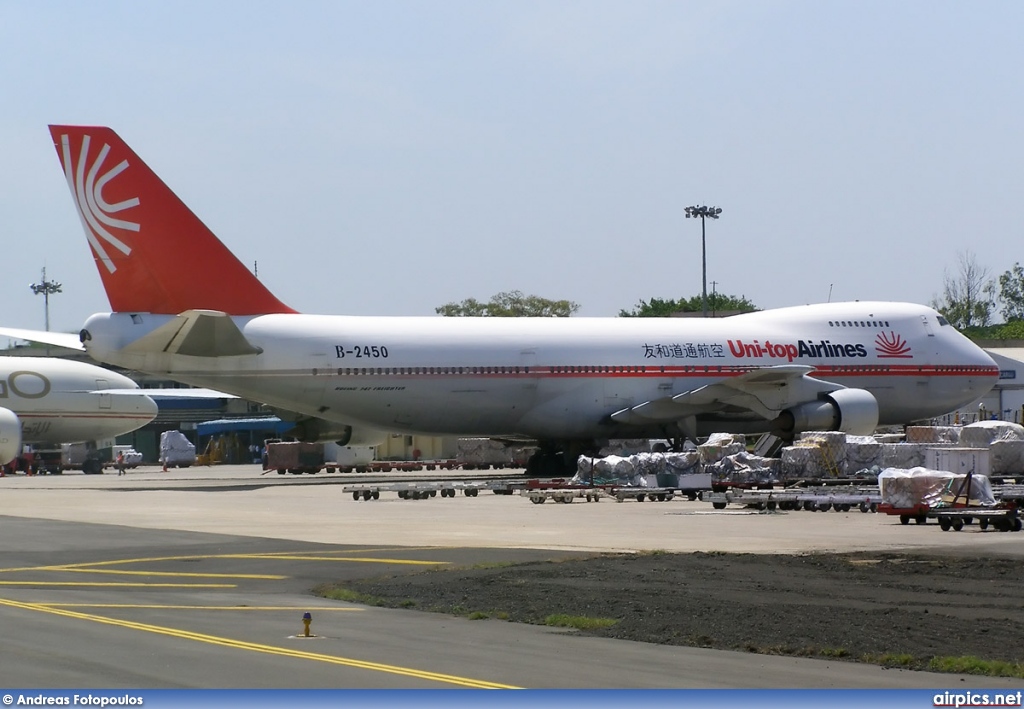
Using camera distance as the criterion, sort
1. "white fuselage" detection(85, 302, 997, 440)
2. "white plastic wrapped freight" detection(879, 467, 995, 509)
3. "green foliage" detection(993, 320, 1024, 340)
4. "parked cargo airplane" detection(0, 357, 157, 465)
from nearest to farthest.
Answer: "white plastic wrapped freight" detection(879, 467, 995, 509)
"white fuselage" detection(85, 302, 997, 440)
"parked cargo airplane" detection(0, 357, 157, 465)
"green foliage" detection(993, 320, 1024, 340)

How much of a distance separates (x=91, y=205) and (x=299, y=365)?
21.1 feet

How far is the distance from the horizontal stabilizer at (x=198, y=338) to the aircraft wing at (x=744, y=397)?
38.2 feet

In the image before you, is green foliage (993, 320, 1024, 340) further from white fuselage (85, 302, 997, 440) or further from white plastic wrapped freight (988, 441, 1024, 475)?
white plastic wrapped freight (988, 441, 1024, 475)

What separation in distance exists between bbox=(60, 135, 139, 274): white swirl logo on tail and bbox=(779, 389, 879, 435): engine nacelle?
60.1 feet

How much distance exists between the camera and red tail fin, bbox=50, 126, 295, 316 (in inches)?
1344

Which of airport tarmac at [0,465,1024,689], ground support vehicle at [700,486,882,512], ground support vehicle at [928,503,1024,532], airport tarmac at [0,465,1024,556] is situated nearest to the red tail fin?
airport tarmac at [0,465,1024,556]

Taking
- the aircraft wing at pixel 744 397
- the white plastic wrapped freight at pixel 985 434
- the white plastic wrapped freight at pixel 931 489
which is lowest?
the white plastic wrapped freight at pixel 931 489

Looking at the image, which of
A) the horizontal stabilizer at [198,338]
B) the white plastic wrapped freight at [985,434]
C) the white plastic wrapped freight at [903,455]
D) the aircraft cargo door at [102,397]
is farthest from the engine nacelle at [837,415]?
the aircraft cargo door at [102,397]

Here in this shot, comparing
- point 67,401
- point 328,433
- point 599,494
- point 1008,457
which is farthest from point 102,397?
point 1008,457

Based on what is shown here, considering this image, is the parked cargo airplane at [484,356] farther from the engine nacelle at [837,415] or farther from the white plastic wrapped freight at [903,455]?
the white plastic wrapped freight at [903,455]

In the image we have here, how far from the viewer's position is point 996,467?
30094 mm

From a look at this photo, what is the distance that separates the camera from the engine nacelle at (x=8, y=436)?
44375mm

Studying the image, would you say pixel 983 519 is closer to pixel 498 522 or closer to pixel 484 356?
pixel 498 522

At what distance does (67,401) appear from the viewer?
59.8m
